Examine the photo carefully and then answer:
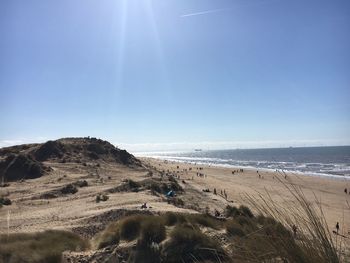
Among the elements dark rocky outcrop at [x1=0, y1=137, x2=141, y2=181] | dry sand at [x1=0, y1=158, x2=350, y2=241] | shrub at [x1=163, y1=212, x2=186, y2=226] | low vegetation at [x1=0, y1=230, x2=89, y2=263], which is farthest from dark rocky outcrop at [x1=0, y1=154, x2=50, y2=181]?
shrub at [x1=163, y1=212, x2=186, y2=226]

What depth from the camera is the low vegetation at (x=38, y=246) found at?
7.72m

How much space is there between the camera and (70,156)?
48188 millimetres

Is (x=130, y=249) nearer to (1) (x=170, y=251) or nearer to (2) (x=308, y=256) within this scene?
(1) (x=170, y=251)

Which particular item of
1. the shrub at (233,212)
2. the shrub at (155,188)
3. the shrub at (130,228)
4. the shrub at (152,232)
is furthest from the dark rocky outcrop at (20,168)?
the shrub at (152,232)

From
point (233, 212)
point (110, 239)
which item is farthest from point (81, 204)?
point (110, 239)

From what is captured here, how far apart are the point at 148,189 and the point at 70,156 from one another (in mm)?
23793

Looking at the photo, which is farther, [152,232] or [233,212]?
[233,212]

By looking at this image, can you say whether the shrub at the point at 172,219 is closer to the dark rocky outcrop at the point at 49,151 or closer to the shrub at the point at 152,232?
the shrub at the point at 152,232

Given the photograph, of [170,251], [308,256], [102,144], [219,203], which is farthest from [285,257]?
[102,144]

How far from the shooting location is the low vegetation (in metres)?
7.72

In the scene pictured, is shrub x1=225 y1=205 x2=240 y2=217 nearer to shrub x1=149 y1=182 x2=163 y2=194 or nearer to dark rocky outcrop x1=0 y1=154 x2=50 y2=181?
shrub x1=149 y1=182 x2=163 y2=194

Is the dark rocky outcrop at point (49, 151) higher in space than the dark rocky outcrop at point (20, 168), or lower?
higher

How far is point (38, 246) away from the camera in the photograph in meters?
8.66

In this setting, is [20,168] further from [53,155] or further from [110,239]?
[110,239]
